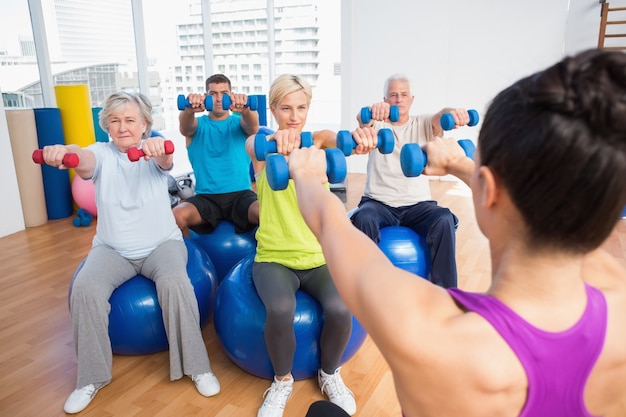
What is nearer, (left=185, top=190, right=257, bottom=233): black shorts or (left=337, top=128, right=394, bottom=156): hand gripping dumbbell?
(left=337, top=128, right=394, bottom=156): hand gripping dumbbell

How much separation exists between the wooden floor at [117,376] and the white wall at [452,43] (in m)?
3.02

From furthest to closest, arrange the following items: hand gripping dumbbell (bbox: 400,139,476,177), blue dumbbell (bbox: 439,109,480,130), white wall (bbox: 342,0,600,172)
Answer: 1. white wall (bbox: 342,0,600,172)
2. blue dumbbell (bbox: 439,109,480,130)
3. hand gripping dumbbell (bbox: 400,139,476,177)

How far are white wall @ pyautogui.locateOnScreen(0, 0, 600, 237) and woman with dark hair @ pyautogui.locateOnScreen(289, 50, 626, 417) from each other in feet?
15.1

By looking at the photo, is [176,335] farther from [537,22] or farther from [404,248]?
[537,22]

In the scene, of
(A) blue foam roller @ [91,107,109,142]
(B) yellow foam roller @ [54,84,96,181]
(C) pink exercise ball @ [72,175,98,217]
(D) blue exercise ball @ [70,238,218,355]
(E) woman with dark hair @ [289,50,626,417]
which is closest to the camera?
(E) woman with dark hair @ [289,50,626,417]

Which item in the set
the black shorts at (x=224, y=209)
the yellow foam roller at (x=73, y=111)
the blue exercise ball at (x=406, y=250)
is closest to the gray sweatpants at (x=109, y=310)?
the black shorts at (x=224, y=209)

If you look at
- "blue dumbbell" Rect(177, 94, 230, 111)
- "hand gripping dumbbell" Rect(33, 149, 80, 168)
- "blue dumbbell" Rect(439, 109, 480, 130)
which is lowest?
"hand gripping dumbbell" Rect(33, 149, 80, 168)

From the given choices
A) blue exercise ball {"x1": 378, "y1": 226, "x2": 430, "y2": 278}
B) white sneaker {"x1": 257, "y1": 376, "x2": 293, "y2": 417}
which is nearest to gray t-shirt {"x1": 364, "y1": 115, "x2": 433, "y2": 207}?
blue exercise ball {"x1": 378, "y1": 226, "x2": 430, "y2": 278}

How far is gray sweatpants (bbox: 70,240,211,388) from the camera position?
170 centimetres

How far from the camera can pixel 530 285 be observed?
561 millimetres

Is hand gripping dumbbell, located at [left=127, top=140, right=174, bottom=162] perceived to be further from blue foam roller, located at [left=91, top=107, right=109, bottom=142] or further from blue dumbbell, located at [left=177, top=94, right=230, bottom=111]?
blue foam roller, located at [left=91, top=107, right=109, bottom=142]

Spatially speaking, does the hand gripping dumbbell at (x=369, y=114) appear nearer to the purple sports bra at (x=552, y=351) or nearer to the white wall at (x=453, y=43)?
the purple sports bra at (x=552, y=351)

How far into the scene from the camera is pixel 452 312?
21.9 inches

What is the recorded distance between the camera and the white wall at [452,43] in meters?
4.73
